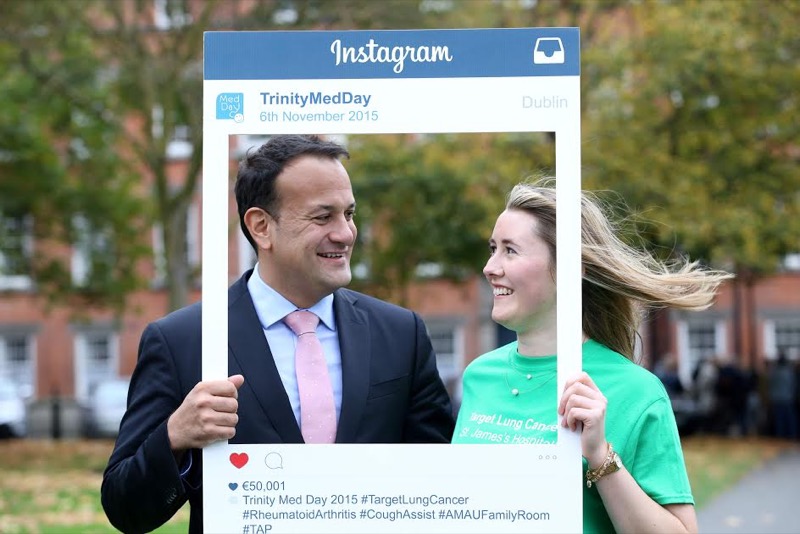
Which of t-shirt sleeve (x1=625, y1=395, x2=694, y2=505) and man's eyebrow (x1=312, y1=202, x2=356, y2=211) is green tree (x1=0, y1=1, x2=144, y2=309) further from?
t-shirt sleeve (x1=625, y1=395, x2=694, y2=505)

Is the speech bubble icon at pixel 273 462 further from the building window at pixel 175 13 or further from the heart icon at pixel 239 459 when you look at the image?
the building window at pixel 175 13

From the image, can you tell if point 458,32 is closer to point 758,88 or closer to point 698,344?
point 758,88

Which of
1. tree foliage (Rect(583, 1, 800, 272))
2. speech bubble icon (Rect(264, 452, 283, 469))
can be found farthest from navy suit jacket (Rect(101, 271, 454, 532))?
tree foliage (Rect(583, 1, 800, 272))

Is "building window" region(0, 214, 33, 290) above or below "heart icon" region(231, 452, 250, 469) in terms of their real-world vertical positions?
above

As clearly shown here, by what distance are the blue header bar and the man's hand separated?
2.26 ft

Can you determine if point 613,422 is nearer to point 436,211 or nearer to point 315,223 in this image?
point 315,223

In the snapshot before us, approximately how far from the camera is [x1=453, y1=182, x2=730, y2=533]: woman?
9.04 feet

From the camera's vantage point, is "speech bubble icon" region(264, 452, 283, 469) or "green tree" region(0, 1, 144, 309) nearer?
"speech bubble icon" region(264, 452, 283, 469)

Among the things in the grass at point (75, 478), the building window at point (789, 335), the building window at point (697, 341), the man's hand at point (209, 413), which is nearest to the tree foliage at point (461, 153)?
the grass at point (75, 478)

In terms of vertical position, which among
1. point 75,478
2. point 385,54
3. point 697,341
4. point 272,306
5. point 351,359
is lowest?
point 75,478

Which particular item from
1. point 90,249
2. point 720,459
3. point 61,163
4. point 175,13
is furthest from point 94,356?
point 720,459

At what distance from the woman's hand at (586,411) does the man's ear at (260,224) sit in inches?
35.0

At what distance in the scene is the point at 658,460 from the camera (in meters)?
2.85

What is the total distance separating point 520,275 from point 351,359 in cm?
48
